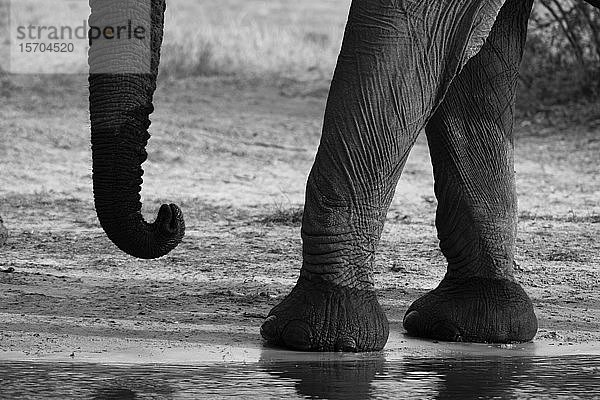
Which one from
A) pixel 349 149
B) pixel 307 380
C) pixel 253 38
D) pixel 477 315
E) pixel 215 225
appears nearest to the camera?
pixel 307 380

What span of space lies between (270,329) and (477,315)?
2.28ft

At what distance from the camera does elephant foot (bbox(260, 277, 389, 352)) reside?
161 inches

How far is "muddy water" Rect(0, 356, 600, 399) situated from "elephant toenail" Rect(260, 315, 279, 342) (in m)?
0.17

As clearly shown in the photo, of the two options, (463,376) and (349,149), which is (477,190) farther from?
(463,376)

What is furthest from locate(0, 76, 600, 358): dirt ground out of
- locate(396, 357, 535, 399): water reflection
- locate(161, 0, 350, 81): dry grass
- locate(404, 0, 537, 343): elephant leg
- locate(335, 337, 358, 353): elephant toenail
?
locate(161, 0, 350, 81): dry grass

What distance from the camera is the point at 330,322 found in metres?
4.09

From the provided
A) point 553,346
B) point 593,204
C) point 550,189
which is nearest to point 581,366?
point 553,346

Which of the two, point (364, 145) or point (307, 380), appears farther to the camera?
point (364, 145)

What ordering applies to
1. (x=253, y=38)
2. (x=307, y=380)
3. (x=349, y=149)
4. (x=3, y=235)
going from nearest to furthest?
1. (x=307, y=380)
2. (x=349, y=149)
3. (x=3, y=235)
4. (x=253, y=38)

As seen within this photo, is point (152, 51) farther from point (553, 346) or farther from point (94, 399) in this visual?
point (553, 346)

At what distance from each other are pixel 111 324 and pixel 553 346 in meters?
1.34

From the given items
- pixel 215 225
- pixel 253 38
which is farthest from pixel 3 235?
pixel 253 38

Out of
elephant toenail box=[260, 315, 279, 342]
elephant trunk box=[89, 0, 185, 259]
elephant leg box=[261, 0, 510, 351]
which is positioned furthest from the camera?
elephant toenail box=[260, 315, 279, 342]

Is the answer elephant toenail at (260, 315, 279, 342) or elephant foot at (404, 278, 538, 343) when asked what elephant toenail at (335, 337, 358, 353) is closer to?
elephant toenail at (260, 315, 279, 342)
